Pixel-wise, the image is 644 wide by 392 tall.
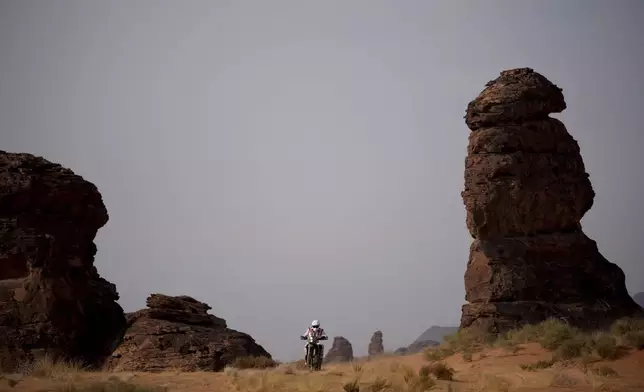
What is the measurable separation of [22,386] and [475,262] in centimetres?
2009

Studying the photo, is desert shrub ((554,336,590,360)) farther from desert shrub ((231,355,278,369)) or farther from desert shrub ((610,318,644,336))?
desert shrub ((231,355,278,369))

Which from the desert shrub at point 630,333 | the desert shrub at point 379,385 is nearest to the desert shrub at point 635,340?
the desert shrub at point 630,333

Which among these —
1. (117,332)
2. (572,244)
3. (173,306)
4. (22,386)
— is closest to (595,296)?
(572,244)

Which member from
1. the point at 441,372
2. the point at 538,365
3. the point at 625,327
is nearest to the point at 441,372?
the point at 441,372

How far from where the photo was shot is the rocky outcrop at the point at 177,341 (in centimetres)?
2408

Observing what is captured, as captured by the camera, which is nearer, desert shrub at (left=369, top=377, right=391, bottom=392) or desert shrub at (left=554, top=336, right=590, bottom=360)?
desert shrub at (left=369, top=377, right=391, bottom=392)

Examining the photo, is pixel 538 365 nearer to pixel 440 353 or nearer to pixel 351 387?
pixel 440 353

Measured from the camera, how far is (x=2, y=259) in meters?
24.6

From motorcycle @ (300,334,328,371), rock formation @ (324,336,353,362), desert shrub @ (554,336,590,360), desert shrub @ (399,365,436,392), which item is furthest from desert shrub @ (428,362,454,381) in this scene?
rock formation @ (324,336,353,362)

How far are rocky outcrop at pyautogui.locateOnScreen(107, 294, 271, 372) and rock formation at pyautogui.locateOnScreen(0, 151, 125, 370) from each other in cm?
150

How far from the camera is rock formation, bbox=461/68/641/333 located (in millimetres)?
28156

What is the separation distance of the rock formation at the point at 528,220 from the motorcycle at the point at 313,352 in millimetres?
9334

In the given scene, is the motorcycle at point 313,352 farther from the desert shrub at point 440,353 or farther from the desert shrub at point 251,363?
the desert shrub at point 440,353

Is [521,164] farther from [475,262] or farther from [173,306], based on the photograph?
[173,306]
